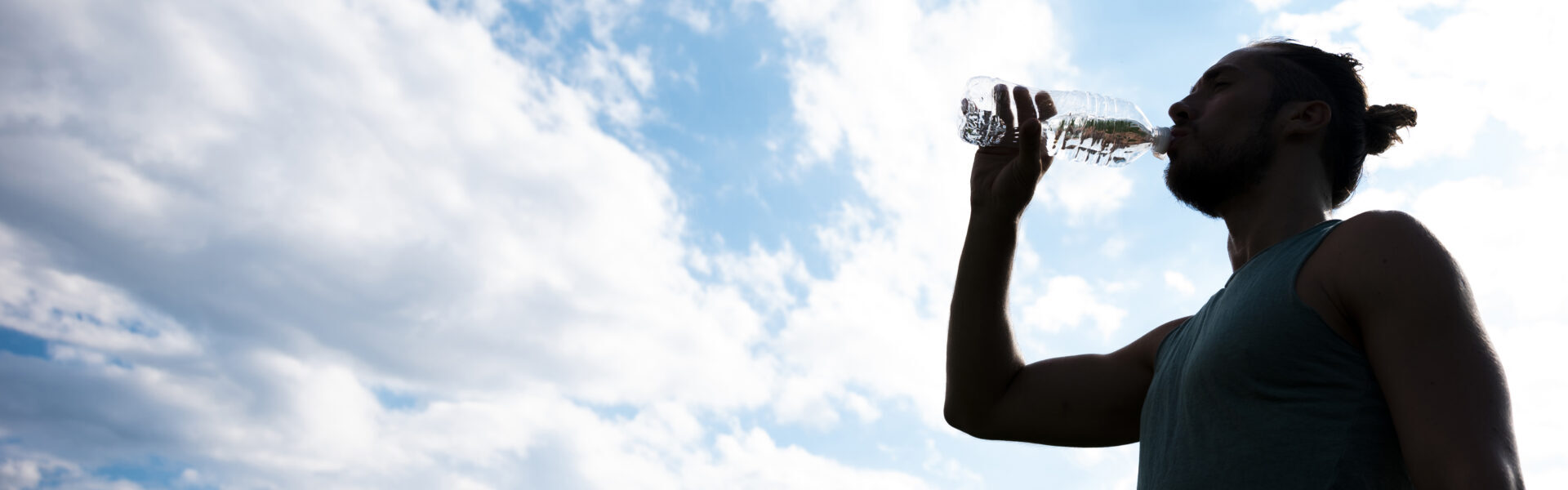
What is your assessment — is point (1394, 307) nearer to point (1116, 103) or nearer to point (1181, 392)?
point (1181, 392)

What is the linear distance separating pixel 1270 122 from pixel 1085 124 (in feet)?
6.70

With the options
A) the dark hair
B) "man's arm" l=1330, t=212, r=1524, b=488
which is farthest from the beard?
"man's arm" l=1330, t=212, r=1524, b=488

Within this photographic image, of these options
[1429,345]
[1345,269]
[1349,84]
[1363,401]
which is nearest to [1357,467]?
[1363,401]

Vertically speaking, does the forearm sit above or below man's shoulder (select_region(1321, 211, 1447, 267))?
above

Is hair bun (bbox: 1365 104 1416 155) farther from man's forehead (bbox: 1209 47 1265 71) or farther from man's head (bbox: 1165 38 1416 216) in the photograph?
man's forehead (bbox: 1209 47 1265 71)

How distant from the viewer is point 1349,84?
137 inches

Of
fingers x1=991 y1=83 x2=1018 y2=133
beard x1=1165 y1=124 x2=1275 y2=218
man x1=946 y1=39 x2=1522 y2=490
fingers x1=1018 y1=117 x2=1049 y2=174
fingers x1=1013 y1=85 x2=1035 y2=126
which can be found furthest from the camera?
fingers x1=991 y1=83 x2=1018 y2=133

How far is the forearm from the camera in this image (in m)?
3.41

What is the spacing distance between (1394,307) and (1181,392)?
552 millimetres

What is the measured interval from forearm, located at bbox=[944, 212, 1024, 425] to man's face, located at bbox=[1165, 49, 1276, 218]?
1.86ft

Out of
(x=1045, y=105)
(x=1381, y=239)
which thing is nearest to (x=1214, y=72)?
(x=1045, y=105)

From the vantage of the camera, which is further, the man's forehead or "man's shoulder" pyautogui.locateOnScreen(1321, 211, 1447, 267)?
the man's forehead

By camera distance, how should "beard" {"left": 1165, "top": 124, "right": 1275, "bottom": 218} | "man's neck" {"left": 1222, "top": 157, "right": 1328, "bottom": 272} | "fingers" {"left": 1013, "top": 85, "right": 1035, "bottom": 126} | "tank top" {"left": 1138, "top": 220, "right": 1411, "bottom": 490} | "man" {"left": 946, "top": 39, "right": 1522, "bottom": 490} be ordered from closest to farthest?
"man" {"left": 946, "top": 39, "right": 1522, "bottom": 490}, "tank top" {"left": 1138, "top": 220, "right": 1411, "bottom": 490}, "man's neck" {"left": 1222, "top": 157, "right": 1328, "bottom": 272}, "beard" {"left": 1165, "top": 124, "right": 1275, "bottom": 218}, "fingers" {"left": 1013, "top": 85, "right": 1035, "bottom": 126}

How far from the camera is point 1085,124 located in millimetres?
5258
